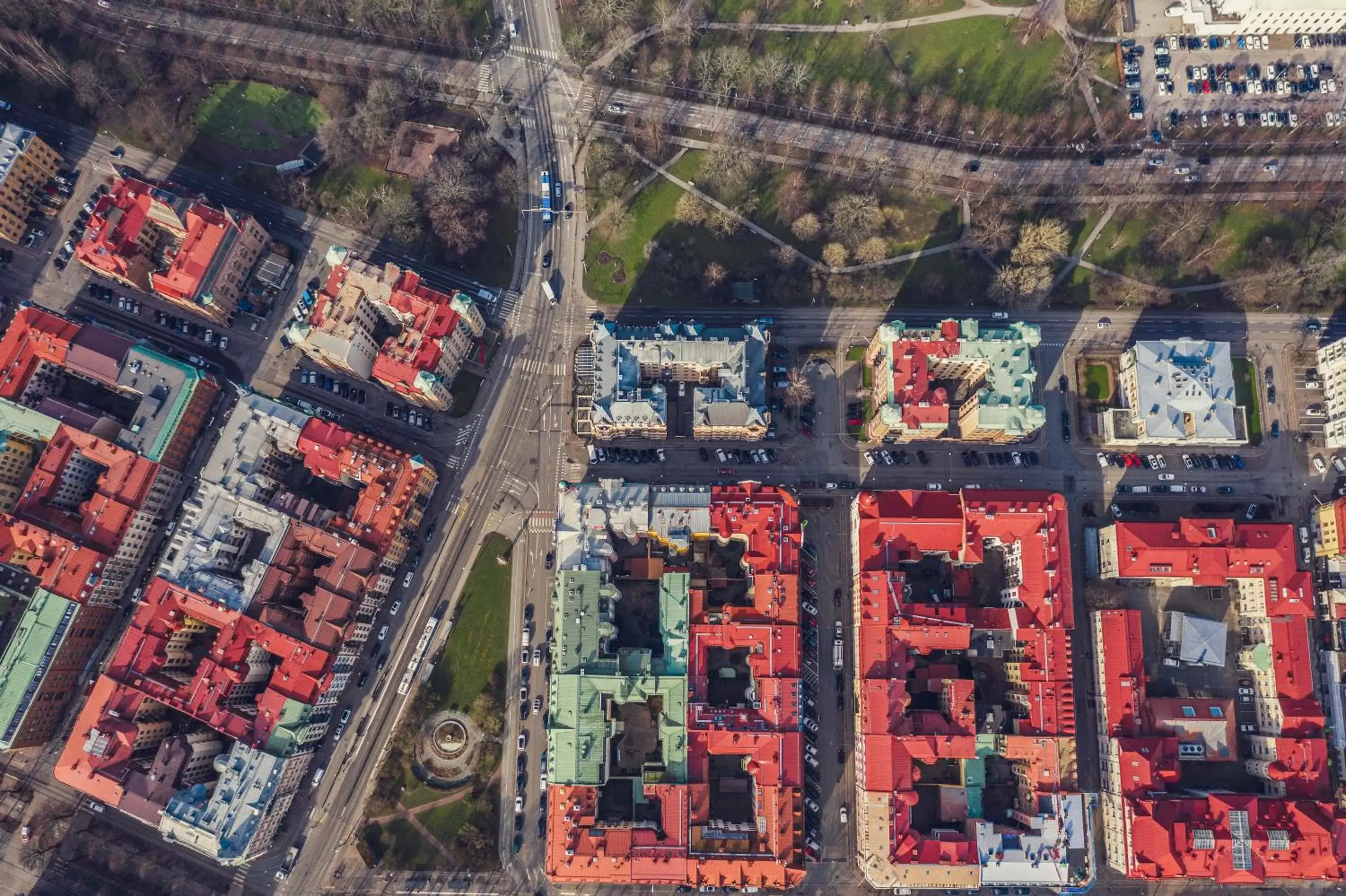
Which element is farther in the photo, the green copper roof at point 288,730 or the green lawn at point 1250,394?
the green lawn at point 1250,394

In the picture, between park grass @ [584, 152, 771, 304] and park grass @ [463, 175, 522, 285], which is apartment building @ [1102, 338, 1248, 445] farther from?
park grass @ [463, 175, 522, 285]

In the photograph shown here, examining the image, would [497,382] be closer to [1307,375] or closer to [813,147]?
[813,147]

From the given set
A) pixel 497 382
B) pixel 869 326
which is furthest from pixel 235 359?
pixel 869 326

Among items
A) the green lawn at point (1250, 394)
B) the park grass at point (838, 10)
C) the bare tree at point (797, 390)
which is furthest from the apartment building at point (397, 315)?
the green lawn at point (1250, 394)

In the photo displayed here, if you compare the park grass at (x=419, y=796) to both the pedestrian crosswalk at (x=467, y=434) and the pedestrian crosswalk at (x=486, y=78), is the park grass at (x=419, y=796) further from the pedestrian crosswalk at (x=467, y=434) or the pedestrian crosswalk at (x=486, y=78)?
the pedestrian crosswalk at (x=486, y=78)

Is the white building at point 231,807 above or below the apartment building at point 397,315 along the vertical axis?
below

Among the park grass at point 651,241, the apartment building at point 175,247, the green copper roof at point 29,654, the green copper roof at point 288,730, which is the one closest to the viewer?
the green copper roof at point 288,730

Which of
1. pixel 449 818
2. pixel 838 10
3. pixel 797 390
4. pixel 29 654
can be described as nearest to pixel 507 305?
pixel 797 390
